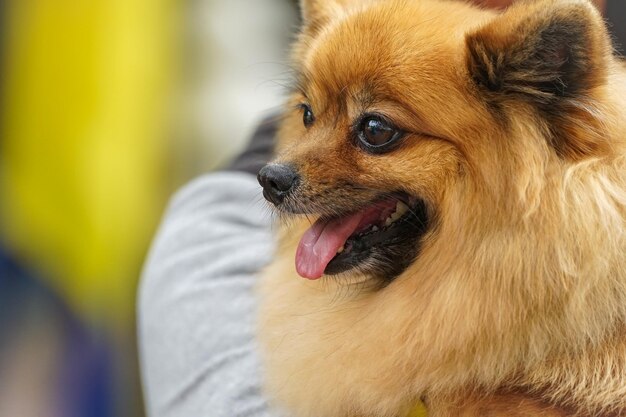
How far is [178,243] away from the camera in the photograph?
1608 mm

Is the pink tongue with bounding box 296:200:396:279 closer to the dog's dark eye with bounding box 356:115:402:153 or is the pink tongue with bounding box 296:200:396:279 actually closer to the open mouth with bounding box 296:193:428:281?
the open mouth with bounding box 296:193:428:281

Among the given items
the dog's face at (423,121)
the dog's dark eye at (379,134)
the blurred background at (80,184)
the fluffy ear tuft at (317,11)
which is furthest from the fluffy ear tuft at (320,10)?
the blurred background at (80,184)

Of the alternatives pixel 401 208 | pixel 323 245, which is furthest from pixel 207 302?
pixel 401 208

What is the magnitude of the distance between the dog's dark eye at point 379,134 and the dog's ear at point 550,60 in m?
0.14

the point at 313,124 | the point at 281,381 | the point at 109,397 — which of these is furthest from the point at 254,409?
the point at 109,397

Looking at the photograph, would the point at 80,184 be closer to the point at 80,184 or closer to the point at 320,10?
the point at 80,184

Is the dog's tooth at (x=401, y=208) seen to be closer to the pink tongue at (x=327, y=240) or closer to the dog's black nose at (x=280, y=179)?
the pink tongue at (x=327, y=240)

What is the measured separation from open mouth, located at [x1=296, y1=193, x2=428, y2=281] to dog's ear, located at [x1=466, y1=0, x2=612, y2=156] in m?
0.25

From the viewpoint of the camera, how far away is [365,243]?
1159 millimetres

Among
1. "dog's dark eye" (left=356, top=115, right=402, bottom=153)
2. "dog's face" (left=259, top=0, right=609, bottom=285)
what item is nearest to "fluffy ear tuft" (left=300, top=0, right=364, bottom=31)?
"dog's face" (left=259, top=0, right=609, bottom=285)

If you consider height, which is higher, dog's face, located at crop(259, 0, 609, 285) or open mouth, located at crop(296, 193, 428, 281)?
dog's face, located at crop(259, 0, 609, 285)

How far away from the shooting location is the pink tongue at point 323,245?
1.17 metres

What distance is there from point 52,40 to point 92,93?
0.22 metres

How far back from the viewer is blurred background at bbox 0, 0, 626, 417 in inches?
91.7
